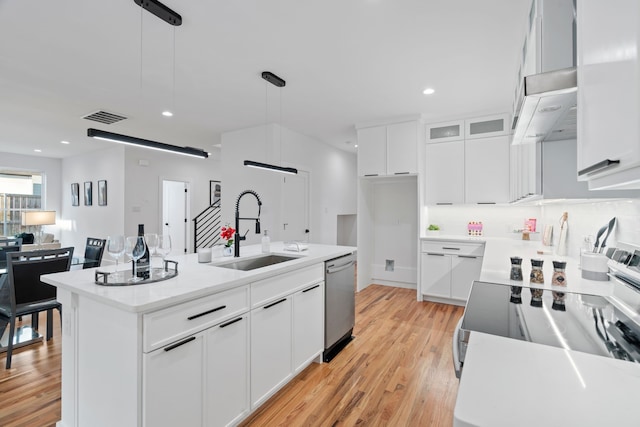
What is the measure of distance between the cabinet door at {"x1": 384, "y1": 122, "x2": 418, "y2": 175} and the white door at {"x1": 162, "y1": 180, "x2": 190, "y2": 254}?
5.25 metres

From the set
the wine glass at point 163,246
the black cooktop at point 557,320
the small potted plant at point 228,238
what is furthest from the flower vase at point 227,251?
the black cooktop at point 557,320

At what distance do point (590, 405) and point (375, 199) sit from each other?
188 inches

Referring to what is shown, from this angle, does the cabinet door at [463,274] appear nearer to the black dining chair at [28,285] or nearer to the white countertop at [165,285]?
the white countertop at [165,285]

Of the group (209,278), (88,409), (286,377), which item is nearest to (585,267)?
(286,377)

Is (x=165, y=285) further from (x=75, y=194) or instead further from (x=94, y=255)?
(x=75, y=194)

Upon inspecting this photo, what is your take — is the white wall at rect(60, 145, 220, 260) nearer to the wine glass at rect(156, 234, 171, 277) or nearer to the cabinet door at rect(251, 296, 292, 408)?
the wine glass at rect(156, 234, 171, 277)

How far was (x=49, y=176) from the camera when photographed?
7.68 meters

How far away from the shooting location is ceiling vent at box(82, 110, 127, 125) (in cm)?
429

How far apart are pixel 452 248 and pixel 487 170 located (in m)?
1.17

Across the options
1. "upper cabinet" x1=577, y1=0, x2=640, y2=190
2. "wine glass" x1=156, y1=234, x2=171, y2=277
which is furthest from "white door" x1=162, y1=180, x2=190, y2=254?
"upper cabinet" x1=577, y1=0, x2=640, y2=190

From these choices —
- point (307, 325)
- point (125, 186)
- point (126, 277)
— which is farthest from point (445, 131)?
point (125, 186)

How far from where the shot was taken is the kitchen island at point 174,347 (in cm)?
130

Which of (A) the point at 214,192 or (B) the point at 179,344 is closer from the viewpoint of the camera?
(B) the point at 179,344

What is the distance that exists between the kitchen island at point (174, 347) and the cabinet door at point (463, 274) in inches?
113
